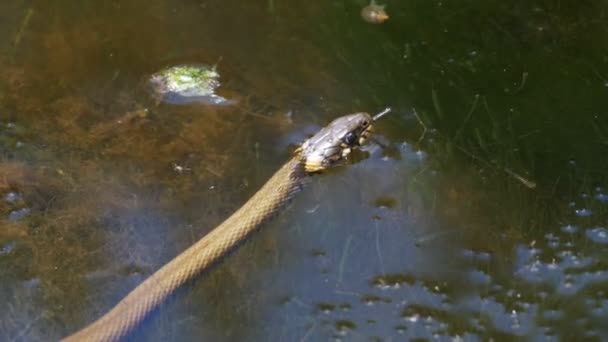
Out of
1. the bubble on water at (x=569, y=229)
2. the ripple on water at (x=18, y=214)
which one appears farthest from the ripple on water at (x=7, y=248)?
the bubble on water at (x=569, y=229)

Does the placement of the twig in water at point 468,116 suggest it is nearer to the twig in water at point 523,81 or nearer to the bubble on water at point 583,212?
the twig in water at point 523,81

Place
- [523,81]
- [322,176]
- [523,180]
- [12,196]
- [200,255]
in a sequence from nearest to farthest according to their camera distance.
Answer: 1. [200,255]
2. [12,196]
3. [523,180]
4. [322,176]
5. [523,81]

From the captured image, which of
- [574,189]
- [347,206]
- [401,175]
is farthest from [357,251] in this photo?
[574,189]

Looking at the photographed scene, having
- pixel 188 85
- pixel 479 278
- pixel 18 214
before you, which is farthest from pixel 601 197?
pixel 18 214

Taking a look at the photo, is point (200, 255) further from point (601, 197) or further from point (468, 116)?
point (601, 197)

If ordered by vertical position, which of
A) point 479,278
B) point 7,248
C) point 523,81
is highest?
point 523,81

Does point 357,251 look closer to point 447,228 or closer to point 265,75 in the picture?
point 447,228
